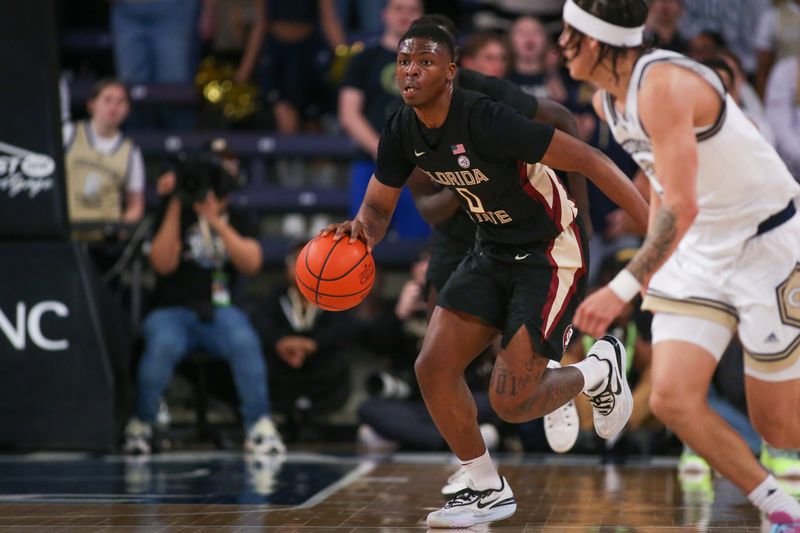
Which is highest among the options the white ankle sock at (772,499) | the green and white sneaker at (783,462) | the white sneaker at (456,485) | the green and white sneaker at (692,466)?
the white ankle sock at (772,499)

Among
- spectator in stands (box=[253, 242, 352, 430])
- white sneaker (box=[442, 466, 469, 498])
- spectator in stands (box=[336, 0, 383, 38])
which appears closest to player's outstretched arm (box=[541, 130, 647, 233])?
white sneaker (box=[442, 466, 469, 498])

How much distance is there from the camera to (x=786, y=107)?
9.79m

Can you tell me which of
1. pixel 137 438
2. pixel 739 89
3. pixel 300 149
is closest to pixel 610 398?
pixel 739 89

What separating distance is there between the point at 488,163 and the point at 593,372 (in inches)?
43.3

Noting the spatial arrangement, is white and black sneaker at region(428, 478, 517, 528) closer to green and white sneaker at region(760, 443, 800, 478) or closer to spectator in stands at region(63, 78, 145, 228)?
green and white sneaker at region(760, 443, 800, 478)

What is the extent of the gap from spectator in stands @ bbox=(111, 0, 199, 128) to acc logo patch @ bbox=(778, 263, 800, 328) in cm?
741

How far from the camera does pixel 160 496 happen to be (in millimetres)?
6176

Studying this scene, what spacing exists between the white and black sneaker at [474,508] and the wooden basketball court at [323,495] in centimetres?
5

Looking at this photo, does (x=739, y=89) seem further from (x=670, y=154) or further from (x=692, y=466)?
(x=670, y=154)

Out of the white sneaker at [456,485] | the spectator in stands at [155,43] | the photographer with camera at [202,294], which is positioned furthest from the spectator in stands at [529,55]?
the white sneaker at [456,485]

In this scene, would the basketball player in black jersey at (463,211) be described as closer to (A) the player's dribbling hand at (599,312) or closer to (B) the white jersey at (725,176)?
(B) the white jersey at (725,176)

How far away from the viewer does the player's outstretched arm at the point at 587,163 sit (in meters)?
4.96

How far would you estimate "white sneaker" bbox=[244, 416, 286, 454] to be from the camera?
8383 mm

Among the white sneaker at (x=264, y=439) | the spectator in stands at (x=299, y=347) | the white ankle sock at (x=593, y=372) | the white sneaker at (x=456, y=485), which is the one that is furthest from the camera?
the spectator in stands at (x=299, y=347)
